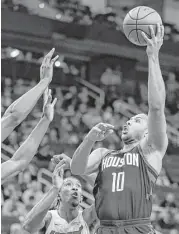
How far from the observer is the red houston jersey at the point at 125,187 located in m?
3.74

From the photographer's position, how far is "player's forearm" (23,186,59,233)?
4.23 metres

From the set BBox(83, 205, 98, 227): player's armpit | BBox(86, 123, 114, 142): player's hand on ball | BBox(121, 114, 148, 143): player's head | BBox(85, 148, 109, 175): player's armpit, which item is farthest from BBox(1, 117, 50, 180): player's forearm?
BBox(83, 205, 98, 227): player's armpit

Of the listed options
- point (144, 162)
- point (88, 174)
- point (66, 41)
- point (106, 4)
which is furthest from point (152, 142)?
point (106, 4)

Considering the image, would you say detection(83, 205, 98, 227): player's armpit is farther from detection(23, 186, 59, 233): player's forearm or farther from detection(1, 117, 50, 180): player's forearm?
detection(1, 117, 50, 180): player's forearm

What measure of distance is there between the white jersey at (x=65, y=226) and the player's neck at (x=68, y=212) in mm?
31

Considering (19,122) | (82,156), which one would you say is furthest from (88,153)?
(19,122)

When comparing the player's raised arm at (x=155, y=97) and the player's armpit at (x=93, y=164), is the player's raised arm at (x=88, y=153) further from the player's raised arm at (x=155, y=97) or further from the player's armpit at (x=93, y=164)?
the player's raised arm at (x=155, y=97)

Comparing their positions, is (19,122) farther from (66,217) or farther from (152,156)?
(66,217)

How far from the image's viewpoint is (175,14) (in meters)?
19.2

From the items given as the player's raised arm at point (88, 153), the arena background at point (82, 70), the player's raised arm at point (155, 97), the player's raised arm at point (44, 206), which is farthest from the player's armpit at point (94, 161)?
the arena background at point (82, 70)

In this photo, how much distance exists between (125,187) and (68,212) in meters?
1.10

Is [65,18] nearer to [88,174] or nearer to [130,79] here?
[130,79]

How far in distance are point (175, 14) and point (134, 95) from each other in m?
4.29

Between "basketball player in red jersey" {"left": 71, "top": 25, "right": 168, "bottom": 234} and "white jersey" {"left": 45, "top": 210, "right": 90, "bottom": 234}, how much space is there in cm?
74
